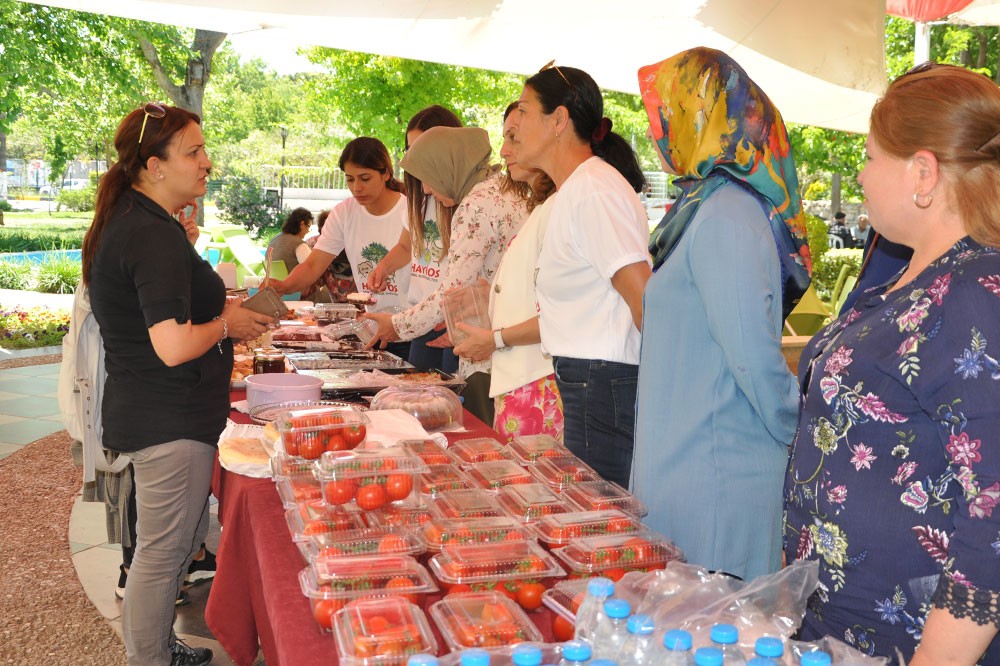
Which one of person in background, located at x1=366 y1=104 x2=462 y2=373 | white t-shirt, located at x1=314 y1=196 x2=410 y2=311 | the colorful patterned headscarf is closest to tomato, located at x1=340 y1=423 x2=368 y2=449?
the colorful patterned headscarf

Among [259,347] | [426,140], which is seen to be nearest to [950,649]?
[426,140]

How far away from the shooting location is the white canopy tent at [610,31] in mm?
5551

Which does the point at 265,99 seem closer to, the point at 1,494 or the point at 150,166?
the point at 1,494

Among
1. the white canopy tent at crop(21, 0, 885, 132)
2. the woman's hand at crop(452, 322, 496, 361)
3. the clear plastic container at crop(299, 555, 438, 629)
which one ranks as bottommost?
the clear plastic container at crop(299, 555, 438, 629)

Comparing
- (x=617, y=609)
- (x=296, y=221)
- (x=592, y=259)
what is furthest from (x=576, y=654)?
(x=296, y=221)

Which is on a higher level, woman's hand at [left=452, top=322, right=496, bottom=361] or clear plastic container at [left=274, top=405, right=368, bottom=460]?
woman's hand at [left=452, top=322, right=496, bottom=361]

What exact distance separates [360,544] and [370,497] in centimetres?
20

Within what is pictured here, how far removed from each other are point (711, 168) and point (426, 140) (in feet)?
6.85

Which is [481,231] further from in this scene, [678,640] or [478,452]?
[678,640]

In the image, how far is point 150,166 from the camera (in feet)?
8.24

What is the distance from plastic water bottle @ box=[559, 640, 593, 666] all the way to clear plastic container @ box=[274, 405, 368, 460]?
1052 millimetres

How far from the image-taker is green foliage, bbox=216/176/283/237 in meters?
17.4

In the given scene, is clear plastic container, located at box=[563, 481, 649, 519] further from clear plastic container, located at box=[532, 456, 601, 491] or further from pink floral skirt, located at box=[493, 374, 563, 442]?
pink floral skirt, located at box=[493, 374, 563, 442]

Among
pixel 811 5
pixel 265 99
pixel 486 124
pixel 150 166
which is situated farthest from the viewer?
pixel 265 99
